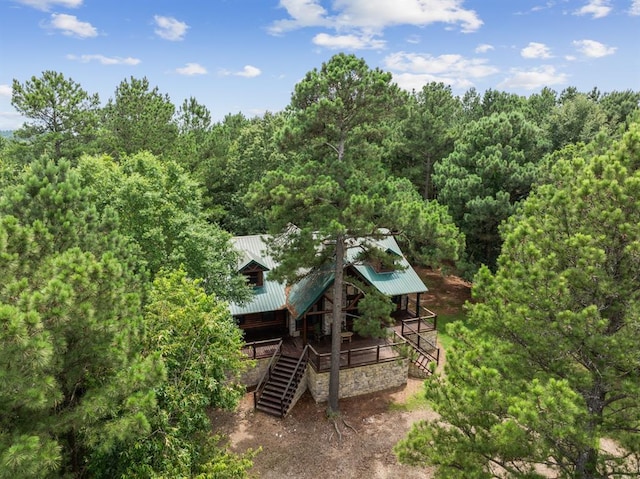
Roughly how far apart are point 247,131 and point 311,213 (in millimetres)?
22206

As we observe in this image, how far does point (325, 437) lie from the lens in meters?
16.3

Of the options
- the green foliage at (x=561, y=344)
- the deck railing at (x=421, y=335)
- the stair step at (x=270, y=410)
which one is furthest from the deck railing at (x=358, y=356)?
the green foliage at (x=561, y=344)

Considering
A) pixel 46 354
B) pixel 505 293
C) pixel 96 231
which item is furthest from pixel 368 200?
pixel 46 354

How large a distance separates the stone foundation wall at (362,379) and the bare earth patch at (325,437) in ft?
1.11

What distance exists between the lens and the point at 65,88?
28891 mm

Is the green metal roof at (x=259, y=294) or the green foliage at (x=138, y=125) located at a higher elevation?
the green foliage at (x=138, y=125)

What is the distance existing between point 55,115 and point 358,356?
27913mm

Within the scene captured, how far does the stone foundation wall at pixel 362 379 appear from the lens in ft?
60.2

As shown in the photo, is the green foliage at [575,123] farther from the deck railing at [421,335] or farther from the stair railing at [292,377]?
the stair railing at [292,377]

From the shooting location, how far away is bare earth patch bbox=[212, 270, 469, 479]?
1466cm

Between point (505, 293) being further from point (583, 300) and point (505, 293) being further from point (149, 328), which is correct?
point (149, 328)

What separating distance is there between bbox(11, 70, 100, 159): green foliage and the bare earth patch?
79.2 feet

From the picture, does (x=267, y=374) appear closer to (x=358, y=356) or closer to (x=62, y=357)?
(x=358, y=356)

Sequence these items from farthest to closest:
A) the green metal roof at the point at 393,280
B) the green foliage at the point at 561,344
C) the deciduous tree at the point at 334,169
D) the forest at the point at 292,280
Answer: the green metal roof at the point at 393,280
the deciduous tree at the point at 334,169
the green foliage at the point at 561,344
the forest at the point at 292,280
